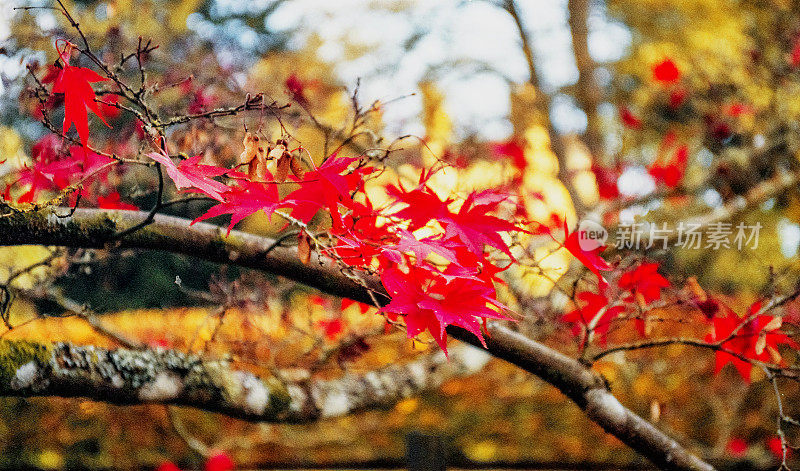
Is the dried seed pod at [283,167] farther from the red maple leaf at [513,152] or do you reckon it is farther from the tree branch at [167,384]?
the red maple leaf at [513,152]

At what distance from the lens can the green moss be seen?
1184 millimetres

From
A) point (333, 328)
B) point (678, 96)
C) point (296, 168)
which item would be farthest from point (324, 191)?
point (678, 96)

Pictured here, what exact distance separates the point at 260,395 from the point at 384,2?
459 centimetres

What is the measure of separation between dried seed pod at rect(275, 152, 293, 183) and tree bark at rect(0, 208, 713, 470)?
8.4 inches

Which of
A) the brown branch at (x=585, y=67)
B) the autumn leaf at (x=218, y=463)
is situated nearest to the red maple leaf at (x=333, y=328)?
the autumn leaf at (x=218, y=463)

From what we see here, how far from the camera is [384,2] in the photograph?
17.4 feet

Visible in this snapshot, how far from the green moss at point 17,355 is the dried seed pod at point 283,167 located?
736 millimetres

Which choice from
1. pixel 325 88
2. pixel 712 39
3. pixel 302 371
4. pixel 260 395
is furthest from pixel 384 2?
pixel 260 395

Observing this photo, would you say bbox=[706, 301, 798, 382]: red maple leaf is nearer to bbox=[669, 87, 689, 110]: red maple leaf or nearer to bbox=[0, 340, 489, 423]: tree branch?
bbox=[0, 340, 489, 423]: tree branch

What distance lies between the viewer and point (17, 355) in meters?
1.21

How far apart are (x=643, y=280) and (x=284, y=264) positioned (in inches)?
36.7

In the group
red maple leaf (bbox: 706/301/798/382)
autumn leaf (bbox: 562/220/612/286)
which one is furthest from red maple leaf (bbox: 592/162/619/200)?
autumn leaf (bbox: 562/220/612/286)

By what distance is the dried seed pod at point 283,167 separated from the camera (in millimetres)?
919

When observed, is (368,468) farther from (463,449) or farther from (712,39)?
(712,39)
